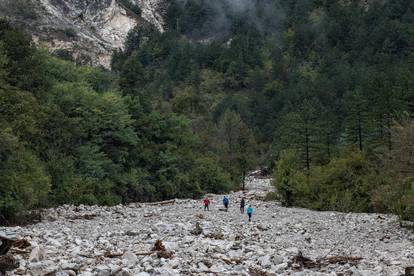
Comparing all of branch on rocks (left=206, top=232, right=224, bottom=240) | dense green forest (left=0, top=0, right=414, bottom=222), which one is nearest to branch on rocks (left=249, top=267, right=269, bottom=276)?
branch on rocks (left=206, top=232, right=224, bottom=240)

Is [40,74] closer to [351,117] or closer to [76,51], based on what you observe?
[351,117]

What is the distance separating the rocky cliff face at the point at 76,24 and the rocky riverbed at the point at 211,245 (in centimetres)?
11488

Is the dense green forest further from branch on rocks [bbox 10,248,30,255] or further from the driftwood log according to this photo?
branch on rocks [bbox 10,248,30,255]

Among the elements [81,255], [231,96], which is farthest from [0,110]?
[231,96]

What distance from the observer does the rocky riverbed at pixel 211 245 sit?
16203 mm

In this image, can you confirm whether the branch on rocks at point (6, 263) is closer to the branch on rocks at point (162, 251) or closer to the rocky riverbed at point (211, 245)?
the rocky riverbed at point (211, 245)

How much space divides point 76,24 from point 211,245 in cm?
16741

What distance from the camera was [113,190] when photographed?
4938 cm

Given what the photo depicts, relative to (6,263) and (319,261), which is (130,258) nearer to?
(6,263)

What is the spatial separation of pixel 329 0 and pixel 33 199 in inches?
6793

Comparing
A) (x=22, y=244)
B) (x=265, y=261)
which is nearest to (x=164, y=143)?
(x=265, y=261)

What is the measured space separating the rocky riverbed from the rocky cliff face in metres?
115

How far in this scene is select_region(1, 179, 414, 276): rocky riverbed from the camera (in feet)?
53.2

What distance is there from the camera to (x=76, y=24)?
17738 cm
